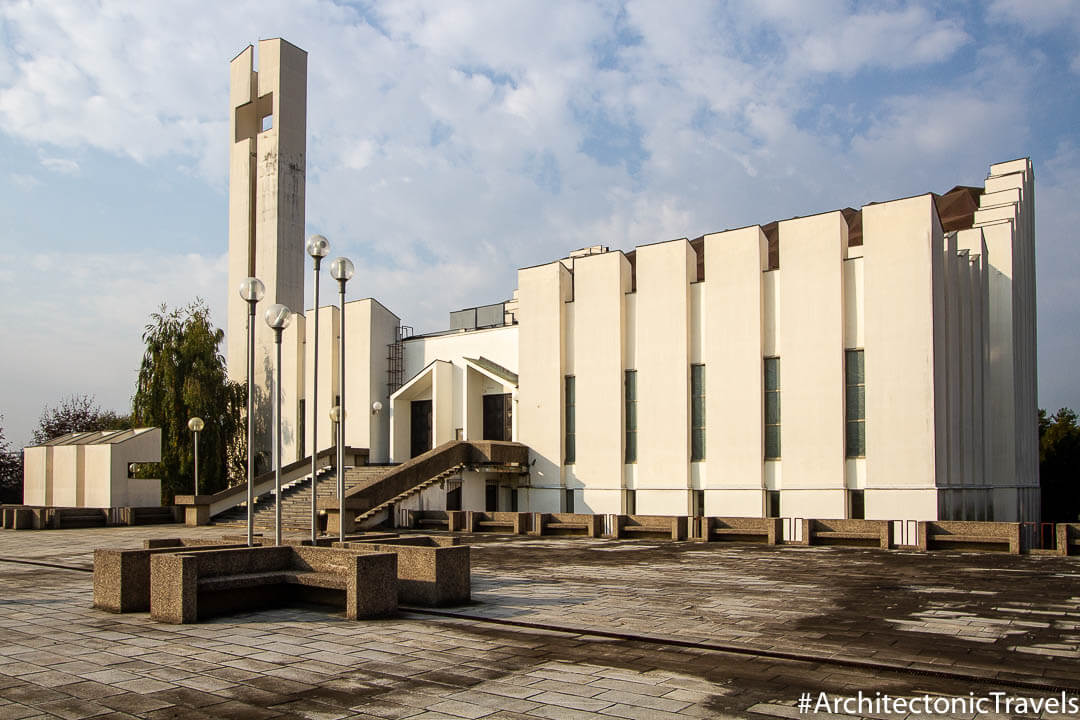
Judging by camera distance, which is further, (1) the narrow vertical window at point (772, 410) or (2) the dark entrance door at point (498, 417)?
(2) the dark entrance door at point (498, 417)

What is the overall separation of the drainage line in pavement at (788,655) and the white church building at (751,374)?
754 inches

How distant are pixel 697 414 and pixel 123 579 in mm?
22859

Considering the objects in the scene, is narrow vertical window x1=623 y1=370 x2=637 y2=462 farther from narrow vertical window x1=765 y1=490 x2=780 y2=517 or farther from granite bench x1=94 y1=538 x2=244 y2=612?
granite bench x1=94 y1=538 x2=244 y2=612

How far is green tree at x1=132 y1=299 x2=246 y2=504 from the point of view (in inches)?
1640

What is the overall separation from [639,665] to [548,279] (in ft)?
92.6

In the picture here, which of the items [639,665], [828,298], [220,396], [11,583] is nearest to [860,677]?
[639,665]

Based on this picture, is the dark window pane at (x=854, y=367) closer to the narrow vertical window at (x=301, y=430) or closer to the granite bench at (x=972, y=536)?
the granite bench at (x=972, y=536)

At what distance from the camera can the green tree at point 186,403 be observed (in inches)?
1640

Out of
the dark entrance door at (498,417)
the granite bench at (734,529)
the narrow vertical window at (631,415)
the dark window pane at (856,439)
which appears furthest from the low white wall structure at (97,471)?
the dark window pane at (856,439)

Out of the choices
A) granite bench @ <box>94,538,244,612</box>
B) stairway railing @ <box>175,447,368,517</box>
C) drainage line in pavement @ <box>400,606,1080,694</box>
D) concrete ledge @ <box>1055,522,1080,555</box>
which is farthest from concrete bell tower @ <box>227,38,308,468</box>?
drainage line in pavement @ <box>400,606,1080,694</box>

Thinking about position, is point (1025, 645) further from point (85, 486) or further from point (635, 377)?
point (85, 486)

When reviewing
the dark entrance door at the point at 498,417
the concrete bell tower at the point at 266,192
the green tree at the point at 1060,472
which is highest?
the concrete bell tower at the point at 266,192

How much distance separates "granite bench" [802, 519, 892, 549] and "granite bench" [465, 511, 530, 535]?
9.40 meters

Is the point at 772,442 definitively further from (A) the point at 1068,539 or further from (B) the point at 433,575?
(B) the point at 433,575
